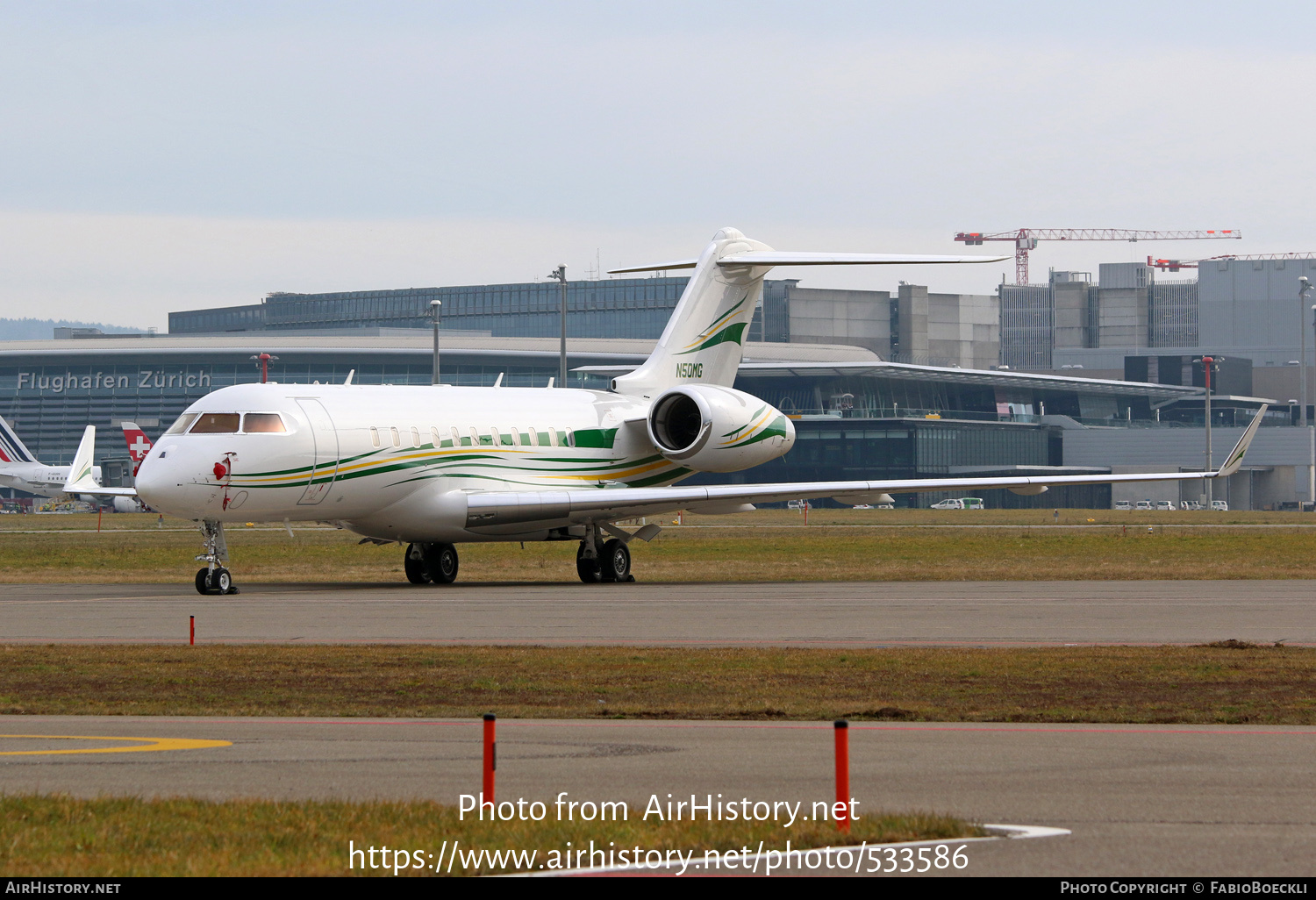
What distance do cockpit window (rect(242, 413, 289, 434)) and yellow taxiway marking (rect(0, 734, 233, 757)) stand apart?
1726cm

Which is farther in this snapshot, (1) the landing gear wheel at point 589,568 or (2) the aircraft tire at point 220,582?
(1) the landing gear wheel at point 589,568

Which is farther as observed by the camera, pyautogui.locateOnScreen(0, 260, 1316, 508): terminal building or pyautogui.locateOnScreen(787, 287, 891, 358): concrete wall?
pyautogui.locateOnScreen(787, 287, 891, 358): concrete wall

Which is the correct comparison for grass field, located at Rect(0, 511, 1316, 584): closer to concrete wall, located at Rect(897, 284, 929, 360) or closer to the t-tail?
the t-tail

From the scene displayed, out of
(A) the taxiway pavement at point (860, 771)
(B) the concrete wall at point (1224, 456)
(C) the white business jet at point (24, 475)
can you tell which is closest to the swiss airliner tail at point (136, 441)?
(C) the white business jet at point (24, 475)

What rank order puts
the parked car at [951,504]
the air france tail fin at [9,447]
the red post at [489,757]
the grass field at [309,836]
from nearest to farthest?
the grass field at [309,836] → the red post at [489,757] → the air france tail fin at [9,447] → the parked car at [951,504]

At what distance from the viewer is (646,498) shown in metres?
34.9

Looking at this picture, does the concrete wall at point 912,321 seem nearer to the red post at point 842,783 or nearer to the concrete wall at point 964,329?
the concrete wall at point 964,329

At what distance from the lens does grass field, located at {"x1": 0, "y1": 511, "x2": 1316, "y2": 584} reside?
38.7m

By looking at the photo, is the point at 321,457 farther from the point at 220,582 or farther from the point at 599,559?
the point at 599,559

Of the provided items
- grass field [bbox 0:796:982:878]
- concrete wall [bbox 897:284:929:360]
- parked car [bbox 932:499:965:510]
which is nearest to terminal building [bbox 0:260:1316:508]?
parked car [bbox 932:499:965:510]

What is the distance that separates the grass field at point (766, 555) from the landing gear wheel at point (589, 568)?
1861 millimetres

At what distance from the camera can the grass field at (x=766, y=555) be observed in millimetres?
38656
